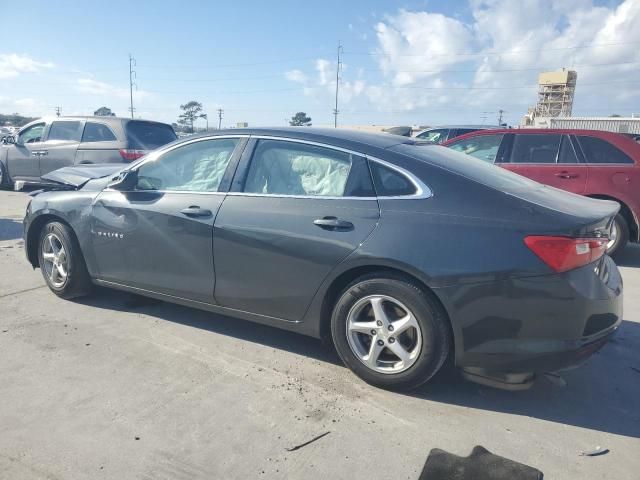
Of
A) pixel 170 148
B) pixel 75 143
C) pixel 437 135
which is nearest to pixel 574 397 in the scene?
pixel 170 148

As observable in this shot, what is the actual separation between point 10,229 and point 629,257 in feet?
29.7

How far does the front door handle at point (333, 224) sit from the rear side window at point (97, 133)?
8.06m

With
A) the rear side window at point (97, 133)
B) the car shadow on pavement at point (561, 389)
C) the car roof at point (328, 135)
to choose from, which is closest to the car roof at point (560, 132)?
the car shadow on pavement at point (561, 389)

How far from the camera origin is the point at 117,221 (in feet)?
13.3

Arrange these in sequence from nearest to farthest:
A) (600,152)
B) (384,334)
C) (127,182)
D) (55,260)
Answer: (384,334) → (127,182) → (55,260) → (600,152)

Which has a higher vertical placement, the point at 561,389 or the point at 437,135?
the point at 437,135

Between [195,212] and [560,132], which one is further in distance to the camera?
[560,132]

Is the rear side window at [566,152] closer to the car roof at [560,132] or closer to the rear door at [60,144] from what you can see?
the car roof at [560,132]

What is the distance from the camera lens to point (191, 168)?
3898 mm

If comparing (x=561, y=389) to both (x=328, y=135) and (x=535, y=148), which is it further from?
(x=535, y=148)

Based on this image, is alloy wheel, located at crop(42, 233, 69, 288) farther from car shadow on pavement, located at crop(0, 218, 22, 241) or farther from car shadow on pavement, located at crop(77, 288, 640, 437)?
car shadow on pavement, located at crop(0, 218, 22, 241)

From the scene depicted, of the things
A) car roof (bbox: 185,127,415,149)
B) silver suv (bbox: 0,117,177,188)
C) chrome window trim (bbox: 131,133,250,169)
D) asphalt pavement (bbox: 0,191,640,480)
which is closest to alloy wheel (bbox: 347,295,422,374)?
asphalt pavement (bbox: 0,191,640,480)

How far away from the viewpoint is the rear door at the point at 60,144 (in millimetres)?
10438

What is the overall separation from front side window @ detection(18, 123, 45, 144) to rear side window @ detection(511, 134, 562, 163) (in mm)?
9707
